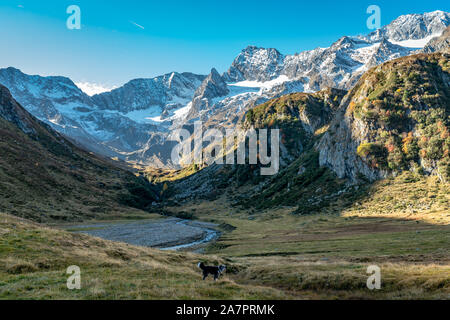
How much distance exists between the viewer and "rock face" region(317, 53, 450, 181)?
109 m

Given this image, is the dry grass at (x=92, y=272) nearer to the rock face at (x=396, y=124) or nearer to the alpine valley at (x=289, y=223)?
the alpine valley at (x=289, y=223)

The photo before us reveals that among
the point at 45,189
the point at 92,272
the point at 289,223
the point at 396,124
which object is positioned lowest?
the point at 289,223

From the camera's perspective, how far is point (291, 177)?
167 metres

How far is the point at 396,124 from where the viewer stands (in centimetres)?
12325

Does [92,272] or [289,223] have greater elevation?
[92,272]

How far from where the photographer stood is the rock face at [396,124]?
109125mm

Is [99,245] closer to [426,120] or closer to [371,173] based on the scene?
[371,173]

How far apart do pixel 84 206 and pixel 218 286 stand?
134m

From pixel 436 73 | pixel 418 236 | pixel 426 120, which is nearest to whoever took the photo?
pixel 418 236

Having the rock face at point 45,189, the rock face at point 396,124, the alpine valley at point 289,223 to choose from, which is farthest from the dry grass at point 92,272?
the rock face at point 396,124

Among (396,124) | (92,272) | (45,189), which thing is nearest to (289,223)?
(396,124)

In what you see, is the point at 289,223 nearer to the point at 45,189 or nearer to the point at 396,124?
the point at 396,124
